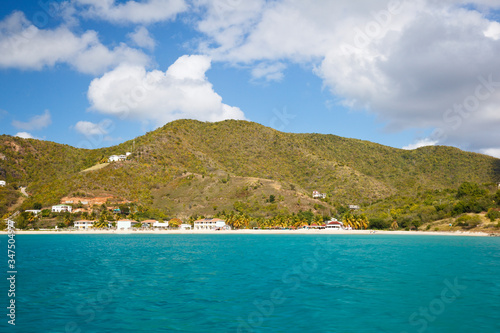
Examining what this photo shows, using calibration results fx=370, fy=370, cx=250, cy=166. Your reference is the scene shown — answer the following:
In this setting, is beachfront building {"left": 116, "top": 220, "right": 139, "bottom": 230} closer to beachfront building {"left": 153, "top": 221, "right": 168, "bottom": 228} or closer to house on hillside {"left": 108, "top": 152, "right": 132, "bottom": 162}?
beachfront building {"left": 153, "top": 221, "right": 168, "bottom": 228}

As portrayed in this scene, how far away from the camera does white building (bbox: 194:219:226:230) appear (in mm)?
144750

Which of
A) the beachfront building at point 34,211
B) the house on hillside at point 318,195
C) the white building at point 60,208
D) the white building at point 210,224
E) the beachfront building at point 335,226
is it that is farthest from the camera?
the house on hillside at point 318,195

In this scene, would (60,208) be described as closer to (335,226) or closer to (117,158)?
(117,158)

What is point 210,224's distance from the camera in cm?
14488

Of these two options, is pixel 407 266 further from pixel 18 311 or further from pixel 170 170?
pixel 170 170

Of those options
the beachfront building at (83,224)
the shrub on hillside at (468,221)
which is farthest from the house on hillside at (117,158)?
the shrub on hillside at (468,221)

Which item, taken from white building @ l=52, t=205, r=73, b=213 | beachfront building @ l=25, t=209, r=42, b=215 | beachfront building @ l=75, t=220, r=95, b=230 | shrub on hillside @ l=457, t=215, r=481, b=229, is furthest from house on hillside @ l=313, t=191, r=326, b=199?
beachfront building @ l=25, t=209, r=42, b=215

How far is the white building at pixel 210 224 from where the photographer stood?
475 feet

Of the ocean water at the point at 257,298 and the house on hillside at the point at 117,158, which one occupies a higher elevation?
the house on hillside at the point at 117,158

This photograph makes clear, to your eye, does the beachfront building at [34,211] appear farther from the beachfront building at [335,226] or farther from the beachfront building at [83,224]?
the beachfront building at [335,226]

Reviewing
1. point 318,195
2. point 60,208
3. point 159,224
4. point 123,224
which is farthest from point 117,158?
point 318,195

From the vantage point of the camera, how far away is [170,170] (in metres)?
191

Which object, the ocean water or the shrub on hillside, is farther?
the shrub on hillside

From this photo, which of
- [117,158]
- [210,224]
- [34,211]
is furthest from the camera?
[117,158]
